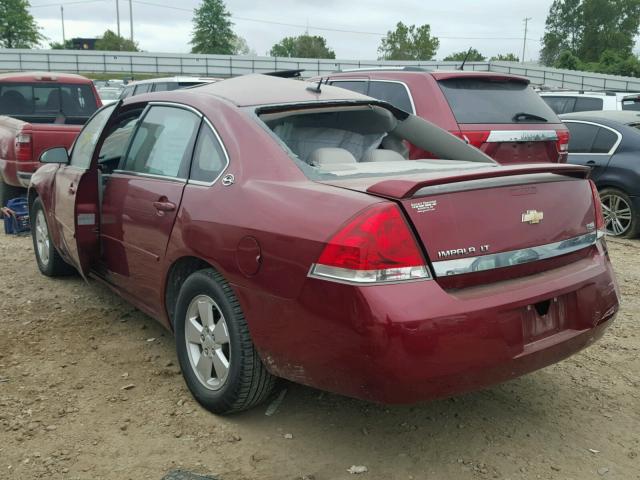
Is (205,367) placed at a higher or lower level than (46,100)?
lower

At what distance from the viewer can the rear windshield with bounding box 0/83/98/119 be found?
9.87 meters

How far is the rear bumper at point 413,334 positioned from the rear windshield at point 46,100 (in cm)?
838

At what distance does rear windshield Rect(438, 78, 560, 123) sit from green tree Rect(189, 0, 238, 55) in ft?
236

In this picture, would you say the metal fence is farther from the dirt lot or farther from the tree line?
the dirt lot

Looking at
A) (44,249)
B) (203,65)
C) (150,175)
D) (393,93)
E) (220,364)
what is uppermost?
(203,65)

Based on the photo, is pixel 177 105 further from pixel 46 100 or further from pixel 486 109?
pixel 46 100

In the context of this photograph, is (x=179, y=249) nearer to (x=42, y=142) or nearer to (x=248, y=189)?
(x=248, y=189)

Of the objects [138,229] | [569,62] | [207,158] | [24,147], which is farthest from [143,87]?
[569,62]

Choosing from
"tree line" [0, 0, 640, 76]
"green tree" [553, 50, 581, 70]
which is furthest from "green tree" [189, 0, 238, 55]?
"green tree" [553, 50, 581, 70]

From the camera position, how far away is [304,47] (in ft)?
320

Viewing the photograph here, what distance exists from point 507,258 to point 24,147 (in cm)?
656

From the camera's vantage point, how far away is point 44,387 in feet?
11.9

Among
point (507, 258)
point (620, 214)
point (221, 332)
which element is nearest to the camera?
point (507, 258)

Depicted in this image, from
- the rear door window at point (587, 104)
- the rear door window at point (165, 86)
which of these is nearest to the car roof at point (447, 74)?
the rear door window at point (165, 86)
